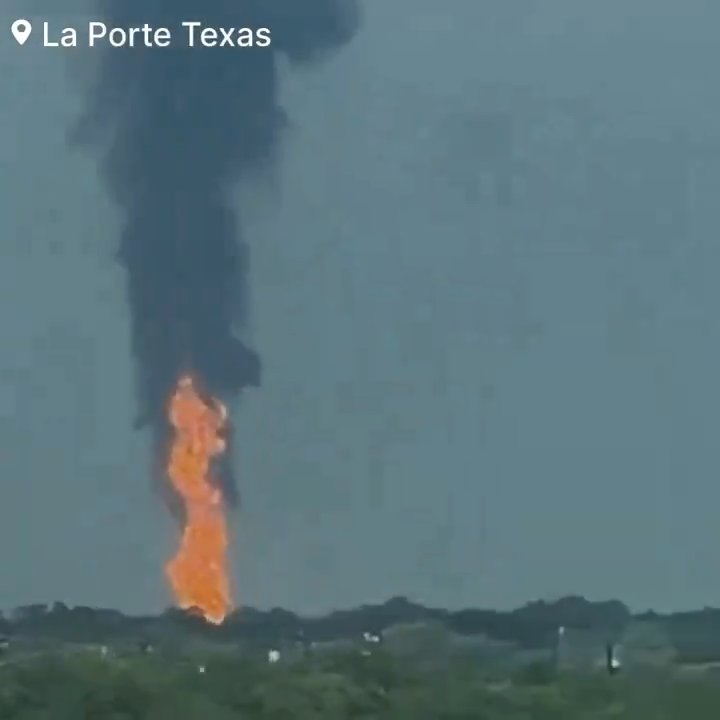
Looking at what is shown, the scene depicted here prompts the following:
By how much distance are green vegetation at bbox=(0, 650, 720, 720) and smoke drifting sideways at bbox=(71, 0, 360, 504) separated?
531 millimetres

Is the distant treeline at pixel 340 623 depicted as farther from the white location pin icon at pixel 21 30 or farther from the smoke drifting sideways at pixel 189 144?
the white location pin icon at pixel 21 30

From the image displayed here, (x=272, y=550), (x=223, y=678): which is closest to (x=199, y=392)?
(x=272, y=550)

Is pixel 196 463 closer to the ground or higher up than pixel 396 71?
closer to the ground

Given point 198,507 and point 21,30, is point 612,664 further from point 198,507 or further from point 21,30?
point 21,30

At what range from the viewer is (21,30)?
8.15ft

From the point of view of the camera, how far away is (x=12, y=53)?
2.49 m

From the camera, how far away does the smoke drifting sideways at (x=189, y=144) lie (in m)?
2.46

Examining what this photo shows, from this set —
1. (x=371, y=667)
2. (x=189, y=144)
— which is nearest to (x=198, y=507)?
(x=371, y=667)

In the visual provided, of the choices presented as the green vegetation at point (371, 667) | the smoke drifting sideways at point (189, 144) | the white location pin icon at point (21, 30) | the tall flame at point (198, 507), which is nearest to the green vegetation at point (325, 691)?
the green vegetation at point (371, 667)

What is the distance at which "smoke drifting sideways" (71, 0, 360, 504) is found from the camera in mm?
2455

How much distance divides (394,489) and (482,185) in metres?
0.60

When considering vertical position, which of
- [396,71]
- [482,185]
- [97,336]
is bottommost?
[97,336]

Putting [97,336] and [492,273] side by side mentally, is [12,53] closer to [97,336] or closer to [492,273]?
[97,336]

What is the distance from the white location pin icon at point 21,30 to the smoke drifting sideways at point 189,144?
0.47 ft
